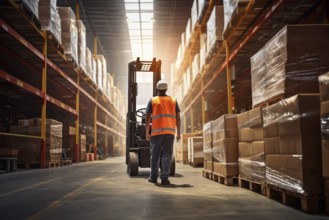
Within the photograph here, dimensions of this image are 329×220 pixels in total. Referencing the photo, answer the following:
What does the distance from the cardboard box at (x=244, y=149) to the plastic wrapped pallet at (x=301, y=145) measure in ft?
3.73

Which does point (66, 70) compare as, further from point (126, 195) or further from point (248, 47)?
point (126, 195)

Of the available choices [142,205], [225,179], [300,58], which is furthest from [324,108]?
[225,179]

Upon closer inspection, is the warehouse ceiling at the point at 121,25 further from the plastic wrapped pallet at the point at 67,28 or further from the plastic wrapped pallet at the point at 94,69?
the plastic wrapped pallet at the point at 67,28

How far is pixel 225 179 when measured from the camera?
5.11 metres

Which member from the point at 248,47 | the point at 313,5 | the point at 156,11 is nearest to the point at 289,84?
the point at 313,5

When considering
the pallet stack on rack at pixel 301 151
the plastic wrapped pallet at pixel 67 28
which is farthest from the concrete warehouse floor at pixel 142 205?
the plastic wrapped pallet at pixel 67 28

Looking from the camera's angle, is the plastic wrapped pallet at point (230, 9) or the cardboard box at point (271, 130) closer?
the cardboard box at point (271, 130)

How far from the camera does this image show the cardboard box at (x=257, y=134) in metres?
4.10

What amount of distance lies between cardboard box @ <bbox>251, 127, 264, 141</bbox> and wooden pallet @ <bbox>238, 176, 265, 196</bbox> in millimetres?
535

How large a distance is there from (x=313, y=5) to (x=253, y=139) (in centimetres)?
371

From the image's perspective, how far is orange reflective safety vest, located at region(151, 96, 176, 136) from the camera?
211 inches

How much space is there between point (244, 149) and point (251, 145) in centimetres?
31

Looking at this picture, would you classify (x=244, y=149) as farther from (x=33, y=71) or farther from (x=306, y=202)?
(x=33, y=71)

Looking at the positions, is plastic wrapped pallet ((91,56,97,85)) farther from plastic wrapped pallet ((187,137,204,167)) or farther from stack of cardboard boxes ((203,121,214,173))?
stack of cardboard boxes ((203,121,214,173))
